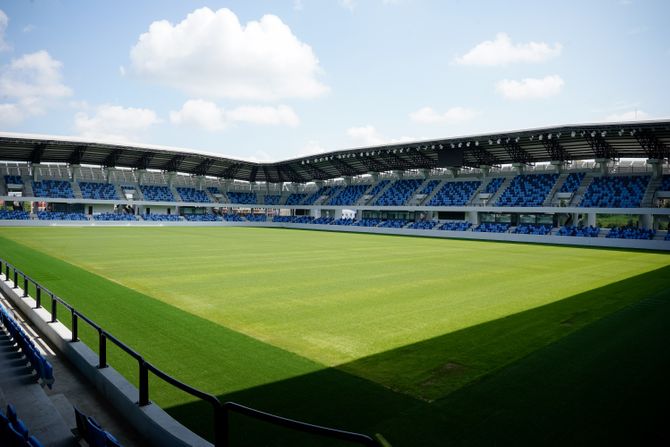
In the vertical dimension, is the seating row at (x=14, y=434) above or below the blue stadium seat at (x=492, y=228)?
above

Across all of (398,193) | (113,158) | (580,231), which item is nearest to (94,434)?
(580,231)

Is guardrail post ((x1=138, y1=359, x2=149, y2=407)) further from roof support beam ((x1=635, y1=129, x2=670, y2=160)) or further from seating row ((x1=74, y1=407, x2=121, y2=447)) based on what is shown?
roof support beam ((x1=635, y1=129, x2=670, y2=160))

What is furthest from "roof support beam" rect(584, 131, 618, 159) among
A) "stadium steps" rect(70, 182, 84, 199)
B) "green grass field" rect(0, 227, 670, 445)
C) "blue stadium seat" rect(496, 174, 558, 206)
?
"stadium steps" rect(70, 182, 84, 199)

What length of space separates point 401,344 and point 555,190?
47.5 metres

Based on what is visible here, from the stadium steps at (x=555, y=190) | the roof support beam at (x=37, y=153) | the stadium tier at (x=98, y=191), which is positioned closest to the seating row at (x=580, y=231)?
the stadium steps at (x=555, y=190)

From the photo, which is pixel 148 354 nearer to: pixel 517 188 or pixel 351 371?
pixel 351 371

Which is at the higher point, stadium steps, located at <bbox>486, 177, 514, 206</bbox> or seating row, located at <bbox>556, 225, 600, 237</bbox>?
stadium steps, located at <bbox>486, 177, 514, 206</bbox>

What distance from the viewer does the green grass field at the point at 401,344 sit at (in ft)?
19.8

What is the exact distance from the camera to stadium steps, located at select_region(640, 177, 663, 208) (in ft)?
134

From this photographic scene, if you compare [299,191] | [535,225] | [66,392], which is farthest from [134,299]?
[299,191]

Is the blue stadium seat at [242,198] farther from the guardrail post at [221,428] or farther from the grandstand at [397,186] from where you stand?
the guardrail post at [221,428]

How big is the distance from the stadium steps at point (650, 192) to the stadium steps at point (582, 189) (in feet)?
19.1

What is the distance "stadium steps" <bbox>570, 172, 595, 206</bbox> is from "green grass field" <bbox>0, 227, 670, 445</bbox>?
2896 cm

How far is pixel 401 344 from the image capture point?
9.46 metres
